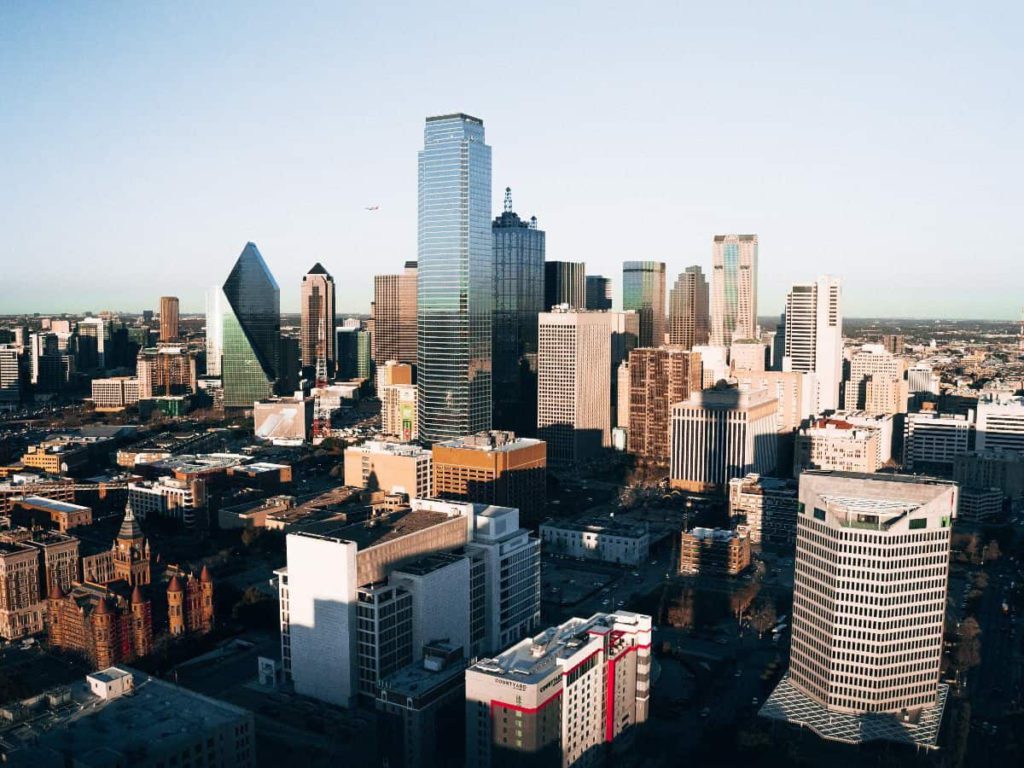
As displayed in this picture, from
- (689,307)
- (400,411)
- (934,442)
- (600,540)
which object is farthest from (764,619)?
(689,307)

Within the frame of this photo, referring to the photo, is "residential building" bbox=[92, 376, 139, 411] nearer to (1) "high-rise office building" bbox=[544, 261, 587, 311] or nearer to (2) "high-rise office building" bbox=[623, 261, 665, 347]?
(1) "high-rise office building" bbox=[544, 261, 587, 311]

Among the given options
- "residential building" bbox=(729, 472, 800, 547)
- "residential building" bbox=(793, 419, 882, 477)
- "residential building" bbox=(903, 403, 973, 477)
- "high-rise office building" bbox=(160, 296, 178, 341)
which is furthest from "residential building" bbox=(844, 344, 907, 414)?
"high-rise office building" bbox=(160, 296, 178, 341)

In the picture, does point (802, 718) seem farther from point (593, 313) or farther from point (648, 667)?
point (593, 313)

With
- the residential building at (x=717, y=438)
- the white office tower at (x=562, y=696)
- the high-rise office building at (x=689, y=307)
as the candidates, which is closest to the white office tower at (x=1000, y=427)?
the residential building at (x=717, y=438)

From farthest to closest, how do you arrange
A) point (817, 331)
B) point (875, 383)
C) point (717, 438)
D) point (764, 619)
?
point (817, 331) < point (875, 383) < point (717, 438) < point (764, 619)

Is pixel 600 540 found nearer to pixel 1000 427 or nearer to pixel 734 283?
pixel 1000 427
